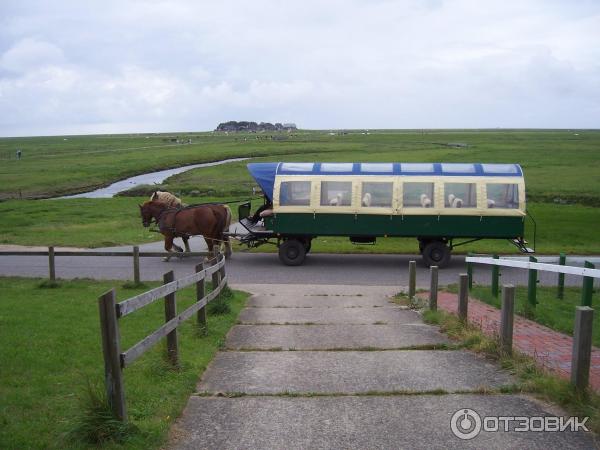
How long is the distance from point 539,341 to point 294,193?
1117cm

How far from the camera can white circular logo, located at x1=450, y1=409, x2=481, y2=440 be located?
4.97m

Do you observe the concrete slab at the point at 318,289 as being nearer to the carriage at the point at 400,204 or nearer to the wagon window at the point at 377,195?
the carriage at the point at 400,204

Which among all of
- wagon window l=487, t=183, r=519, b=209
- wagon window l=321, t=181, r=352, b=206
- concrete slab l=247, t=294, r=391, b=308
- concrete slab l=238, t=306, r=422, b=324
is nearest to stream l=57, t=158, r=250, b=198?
wagon window l=321, t=181, r=352, b=206

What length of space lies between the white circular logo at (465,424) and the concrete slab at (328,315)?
4.54 m

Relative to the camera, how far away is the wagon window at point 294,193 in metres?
18.5

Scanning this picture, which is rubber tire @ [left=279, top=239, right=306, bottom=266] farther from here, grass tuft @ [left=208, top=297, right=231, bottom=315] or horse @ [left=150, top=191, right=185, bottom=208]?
grass tuft @ [left=208, top=297, right=231, bottom=315]

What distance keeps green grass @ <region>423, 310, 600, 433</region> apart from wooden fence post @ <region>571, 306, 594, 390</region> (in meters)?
0.10

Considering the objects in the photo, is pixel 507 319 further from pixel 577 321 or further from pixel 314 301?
pixel 314 301

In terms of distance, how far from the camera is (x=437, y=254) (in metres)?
18.6

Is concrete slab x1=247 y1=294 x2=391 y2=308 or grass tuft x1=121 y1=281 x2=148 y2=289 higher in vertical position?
concrete slab x1=247 y1=294 x2=391 y2=308

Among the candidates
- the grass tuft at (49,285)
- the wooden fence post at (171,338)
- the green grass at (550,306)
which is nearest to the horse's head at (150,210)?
the grass tuft at (49,285)

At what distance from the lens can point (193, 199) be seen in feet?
124

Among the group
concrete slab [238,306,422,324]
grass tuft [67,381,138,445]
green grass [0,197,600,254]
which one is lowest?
green grass [0,197,600,254]

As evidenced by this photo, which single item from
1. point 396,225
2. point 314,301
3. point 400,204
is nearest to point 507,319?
point 314,301
